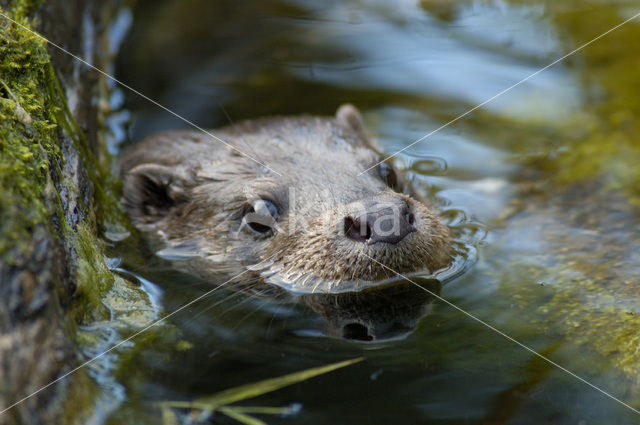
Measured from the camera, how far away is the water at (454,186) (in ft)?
10.5

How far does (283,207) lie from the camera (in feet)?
14.8

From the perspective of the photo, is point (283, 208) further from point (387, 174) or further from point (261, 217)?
point (387, 174)

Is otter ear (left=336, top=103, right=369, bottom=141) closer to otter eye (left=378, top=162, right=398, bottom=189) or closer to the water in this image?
the water

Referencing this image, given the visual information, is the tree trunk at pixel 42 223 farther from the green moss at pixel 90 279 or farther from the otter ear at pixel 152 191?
the otter ear at pixel 152 191

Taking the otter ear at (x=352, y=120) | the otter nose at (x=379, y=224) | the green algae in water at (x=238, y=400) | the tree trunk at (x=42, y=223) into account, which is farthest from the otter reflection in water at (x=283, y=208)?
the green algae in water at (x=238, y=400)

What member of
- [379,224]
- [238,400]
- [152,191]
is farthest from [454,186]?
[238,400]

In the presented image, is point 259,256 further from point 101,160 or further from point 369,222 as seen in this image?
point 101,160

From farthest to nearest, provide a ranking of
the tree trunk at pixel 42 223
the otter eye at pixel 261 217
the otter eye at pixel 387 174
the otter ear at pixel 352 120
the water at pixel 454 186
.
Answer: the otter ear at pixel 352 120
the otter eye at pixel 387 174
the otter eye at pixel 261 217
the water at pixel 454 186
the tree trunk at pixel 42 223

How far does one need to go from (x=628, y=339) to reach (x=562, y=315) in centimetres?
40

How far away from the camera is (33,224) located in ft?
9.16

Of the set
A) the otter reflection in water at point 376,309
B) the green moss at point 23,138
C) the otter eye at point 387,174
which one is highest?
the green moss at point 23,138

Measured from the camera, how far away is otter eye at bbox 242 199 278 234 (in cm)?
450

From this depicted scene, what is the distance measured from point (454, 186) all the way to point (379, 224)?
6.97ft

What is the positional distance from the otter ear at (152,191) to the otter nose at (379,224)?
1564mm
